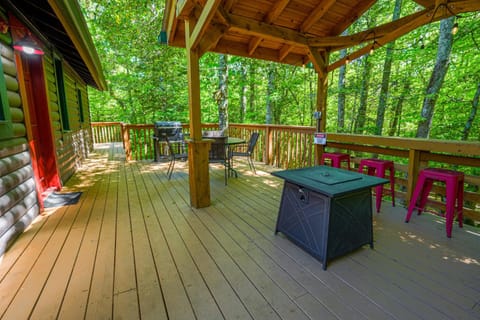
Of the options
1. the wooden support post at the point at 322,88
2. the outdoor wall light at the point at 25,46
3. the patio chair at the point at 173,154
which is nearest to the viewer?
the outdoor wall light at the point at 25,46

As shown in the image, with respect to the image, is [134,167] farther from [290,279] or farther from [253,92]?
[253,92]

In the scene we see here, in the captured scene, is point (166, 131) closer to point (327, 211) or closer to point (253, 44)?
point (253, 44)

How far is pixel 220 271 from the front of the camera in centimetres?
175

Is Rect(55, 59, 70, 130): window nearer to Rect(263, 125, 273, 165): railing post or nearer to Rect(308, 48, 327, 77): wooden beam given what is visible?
Rect(263, 125, 273, 165): railing post

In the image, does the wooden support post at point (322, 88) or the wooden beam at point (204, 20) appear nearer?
the wooden beam at point (204, 20)

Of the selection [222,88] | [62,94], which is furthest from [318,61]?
[62,94]

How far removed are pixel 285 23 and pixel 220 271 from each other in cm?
338

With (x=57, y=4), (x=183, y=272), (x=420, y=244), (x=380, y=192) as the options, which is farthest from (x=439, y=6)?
(x=57, y=4)

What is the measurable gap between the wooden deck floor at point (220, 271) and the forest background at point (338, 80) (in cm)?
377

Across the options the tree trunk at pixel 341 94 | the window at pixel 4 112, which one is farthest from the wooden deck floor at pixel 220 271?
the tree trunk at pixel 341 94

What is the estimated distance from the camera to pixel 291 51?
13.6 feet

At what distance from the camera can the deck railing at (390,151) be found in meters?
2.36

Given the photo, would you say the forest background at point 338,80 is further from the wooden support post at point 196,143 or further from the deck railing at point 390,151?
the wooden support post at point 196,143

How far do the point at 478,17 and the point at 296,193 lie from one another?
5944 mm
